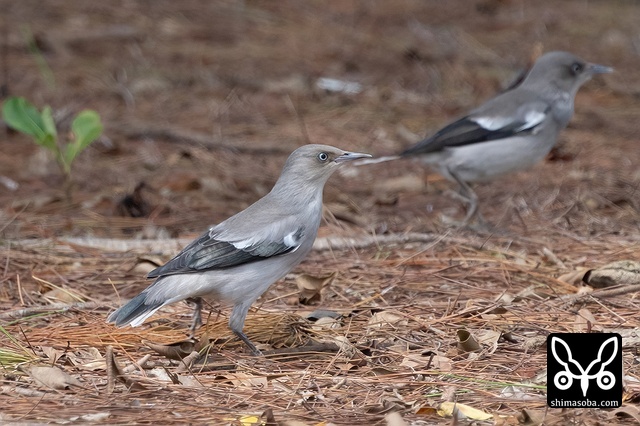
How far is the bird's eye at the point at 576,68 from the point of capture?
341 inches

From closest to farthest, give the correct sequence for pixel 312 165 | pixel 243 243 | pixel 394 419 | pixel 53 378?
pixel 394 419 < pixel 53 378 < pixel 243 243 < pixel 312 165

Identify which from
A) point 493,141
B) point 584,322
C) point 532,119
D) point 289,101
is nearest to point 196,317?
point 584,322

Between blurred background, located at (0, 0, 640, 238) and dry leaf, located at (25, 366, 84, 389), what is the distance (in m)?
2.91

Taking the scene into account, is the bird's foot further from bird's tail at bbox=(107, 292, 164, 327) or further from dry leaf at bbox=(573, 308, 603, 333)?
dry leaf at bbox=(573, 308, 603, 333)

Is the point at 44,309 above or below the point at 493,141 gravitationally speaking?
below

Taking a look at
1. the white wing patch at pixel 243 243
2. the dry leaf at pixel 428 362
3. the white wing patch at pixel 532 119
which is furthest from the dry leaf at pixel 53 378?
the white wing patch at pixel 532 119

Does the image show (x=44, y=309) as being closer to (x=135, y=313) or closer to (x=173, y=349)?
(x=135, y=313)

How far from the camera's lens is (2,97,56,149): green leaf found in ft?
24.5

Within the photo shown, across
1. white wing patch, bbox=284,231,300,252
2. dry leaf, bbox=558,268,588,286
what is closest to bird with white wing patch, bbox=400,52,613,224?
dry leaf, bbox=558,268,588,286

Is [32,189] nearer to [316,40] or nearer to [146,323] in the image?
[146,323]

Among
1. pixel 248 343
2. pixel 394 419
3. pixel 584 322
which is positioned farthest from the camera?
pixel 584 322

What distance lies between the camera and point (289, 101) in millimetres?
10867

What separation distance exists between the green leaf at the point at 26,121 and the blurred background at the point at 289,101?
58 cm

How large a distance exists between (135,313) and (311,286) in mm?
1271
